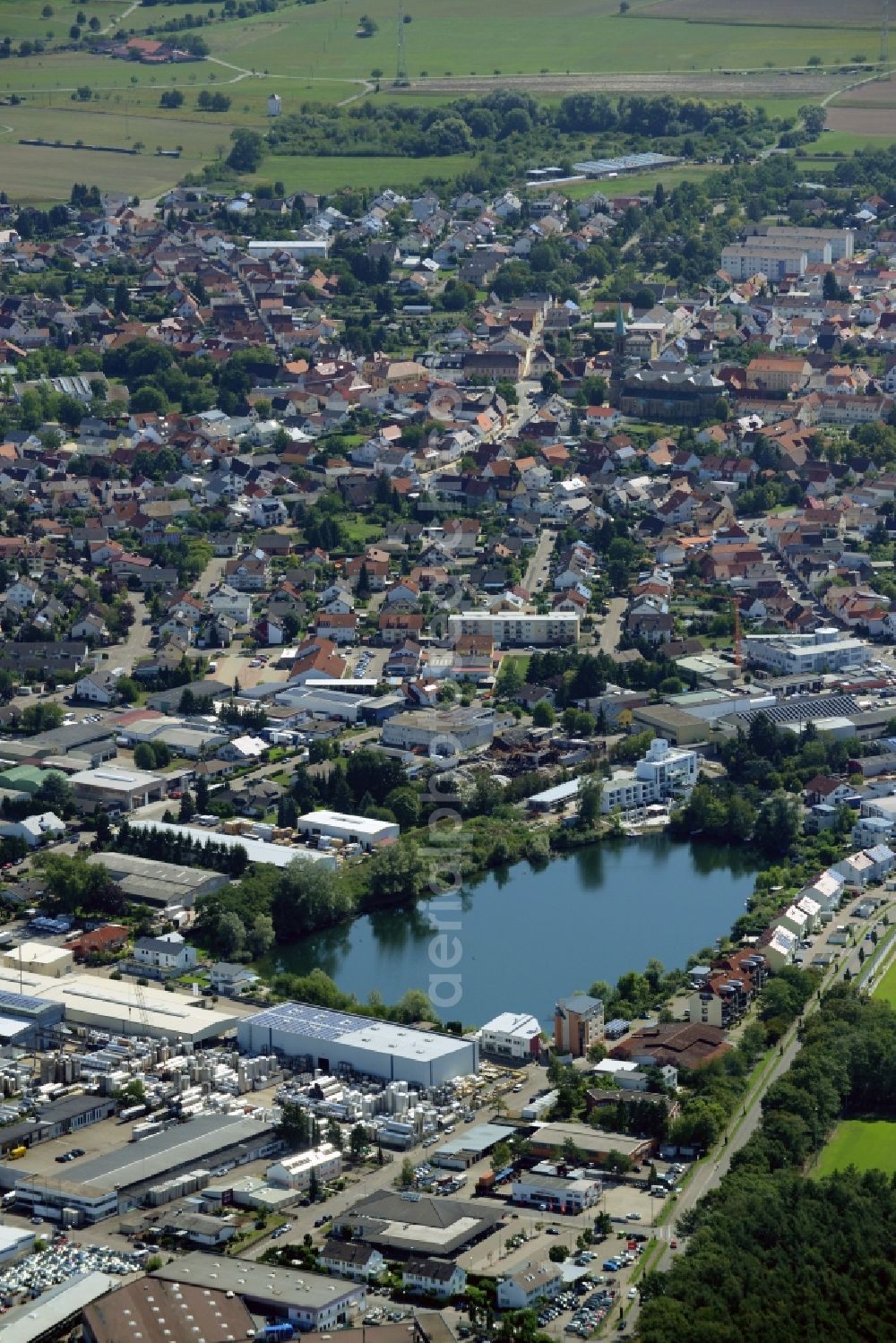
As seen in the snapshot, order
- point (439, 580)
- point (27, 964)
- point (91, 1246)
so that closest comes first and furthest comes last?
point (91, 1246), point (27, 964), point (439, 580)

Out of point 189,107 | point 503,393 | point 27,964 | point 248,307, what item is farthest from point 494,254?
point 27,964

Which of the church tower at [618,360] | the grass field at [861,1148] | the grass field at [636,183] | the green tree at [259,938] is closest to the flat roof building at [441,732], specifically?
the green tree at [259,938]

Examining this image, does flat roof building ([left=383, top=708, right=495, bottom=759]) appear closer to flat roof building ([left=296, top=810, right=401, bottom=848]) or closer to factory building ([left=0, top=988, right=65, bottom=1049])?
flat roof building ([left=296, top=810, right=401, bottom=848])

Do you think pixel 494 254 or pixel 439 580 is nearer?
pixel 439 580

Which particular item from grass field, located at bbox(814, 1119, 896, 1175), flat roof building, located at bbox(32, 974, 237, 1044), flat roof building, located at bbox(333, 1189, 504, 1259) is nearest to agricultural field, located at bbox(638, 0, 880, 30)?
flat roof building, located at bbox(32, 974, 237, 1044)

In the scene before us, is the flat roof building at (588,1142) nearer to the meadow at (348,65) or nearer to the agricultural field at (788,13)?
the meadow at (348,65)

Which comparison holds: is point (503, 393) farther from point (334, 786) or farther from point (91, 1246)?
point (91, 1246)
